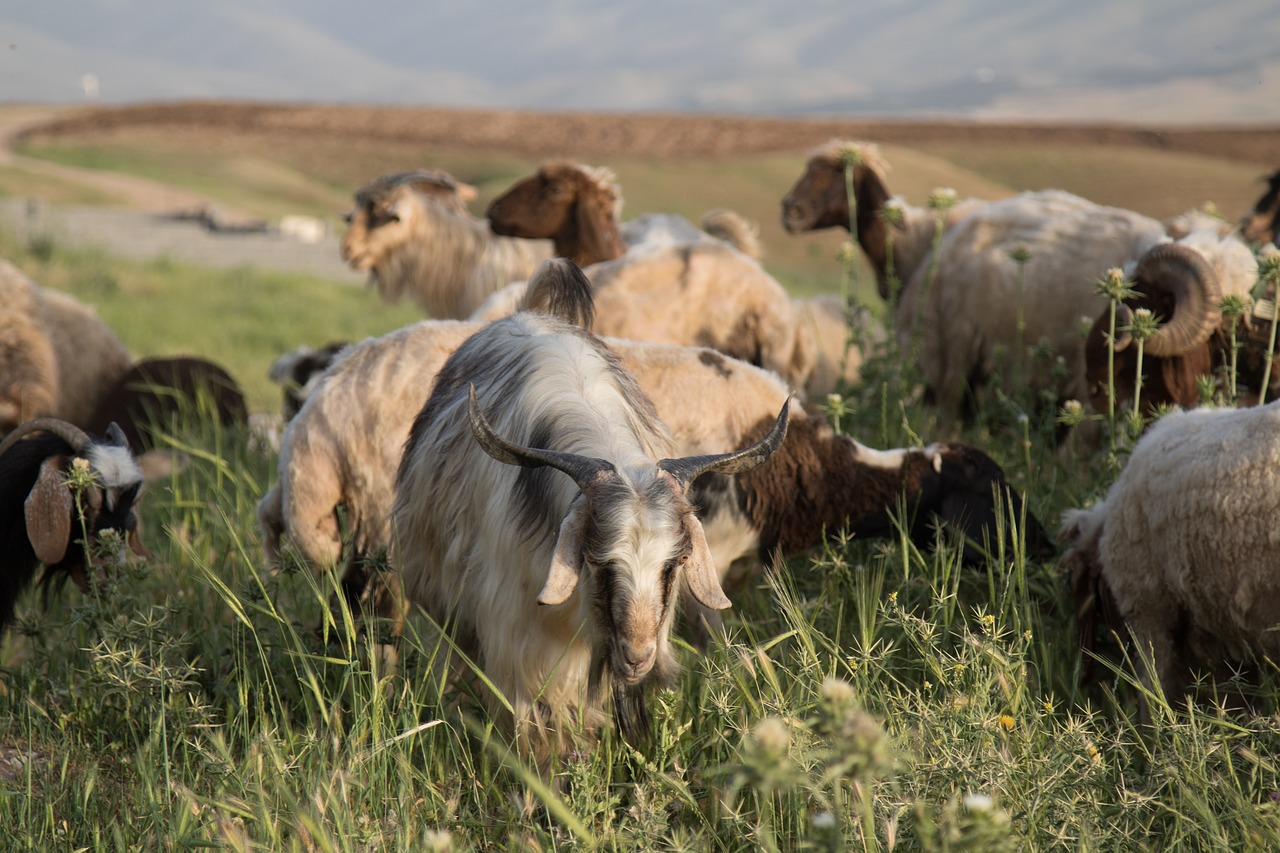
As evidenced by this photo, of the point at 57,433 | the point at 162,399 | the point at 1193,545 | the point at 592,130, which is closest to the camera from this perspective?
the point at 1193,545

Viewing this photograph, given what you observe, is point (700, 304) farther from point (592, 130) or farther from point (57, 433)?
point (592, 130)

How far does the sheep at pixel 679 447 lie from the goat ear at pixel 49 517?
2.51 feet

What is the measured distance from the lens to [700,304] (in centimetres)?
608

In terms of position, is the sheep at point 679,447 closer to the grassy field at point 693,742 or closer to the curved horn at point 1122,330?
the grassy field at point 693,742

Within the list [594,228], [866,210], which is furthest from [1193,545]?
[866,210]

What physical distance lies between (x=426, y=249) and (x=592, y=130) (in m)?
47.9

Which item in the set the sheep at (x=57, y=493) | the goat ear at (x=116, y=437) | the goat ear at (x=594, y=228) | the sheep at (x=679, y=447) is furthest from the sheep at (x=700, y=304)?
the sheep at (x=57, y=493)

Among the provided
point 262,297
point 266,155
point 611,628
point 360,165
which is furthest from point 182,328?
point 266,155

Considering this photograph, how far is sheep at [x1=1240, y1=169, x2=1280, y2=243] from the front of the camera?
302 inches

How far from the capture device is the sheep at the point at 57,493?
4031 mm

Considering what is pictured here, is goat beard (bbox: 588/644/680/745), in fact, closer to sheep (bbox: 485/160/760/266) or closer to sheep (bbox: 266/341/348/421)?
sheep (bbox: 485/160/760/266)

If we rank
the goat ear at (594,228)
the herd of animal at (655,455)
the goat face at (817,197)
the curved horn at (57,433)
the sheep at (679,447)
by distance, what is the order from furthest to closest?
the goat face at (817,197) → the goat ear at (594,228) → the sheep at (679,447) → the curved horn at (57,433) → the herd of animal at (655,455)

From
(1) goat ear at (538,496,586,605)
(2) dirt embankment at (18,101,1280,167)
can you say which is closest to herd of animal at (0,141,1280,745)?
(1) goat ear at (538,496,586,605)

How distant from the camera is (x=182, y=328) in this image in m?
14.2
